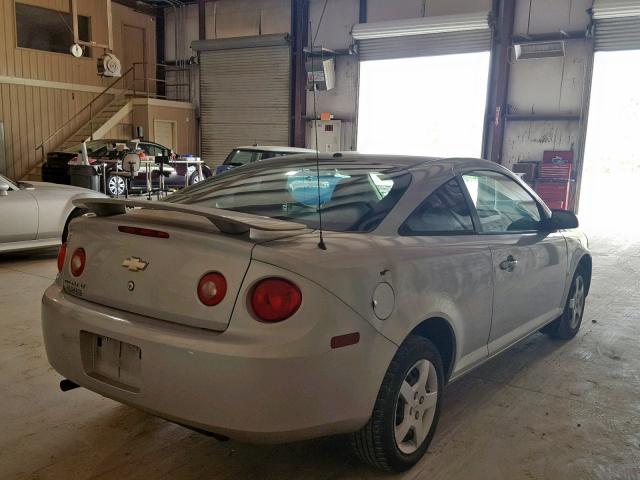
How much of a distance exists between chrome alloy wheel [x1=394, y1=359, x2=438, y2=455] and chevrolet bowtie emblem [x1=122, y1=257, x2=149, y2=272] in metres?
1.16

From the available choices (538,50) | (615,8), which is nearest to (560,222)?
(615,8)

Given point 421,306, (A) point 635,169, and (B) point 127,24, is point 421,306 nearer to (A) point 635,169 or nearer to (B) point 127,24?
(A) point 635,169

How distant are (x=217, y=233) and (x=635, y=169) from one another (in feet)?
66.3

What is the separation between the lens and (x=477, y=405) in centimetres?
319

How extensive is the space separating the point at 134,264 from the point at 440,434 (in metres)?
1.71

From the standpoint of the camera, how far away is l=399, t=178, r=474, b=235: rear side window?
102 inches

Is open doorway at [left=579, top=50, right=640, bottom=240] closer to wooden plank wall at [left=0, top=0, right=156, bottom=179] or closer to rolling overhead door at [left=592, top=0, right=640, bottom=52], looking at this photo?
rolling overhead door at [left=592, top=0, right=640, bottom=52]

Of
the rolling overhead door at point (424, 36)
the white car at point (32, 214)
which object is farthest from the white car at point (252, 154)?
the rolling overhead door at point (424, 36)

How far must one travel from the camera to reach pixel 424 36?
14.9 m

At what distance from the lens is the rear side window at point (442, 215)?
2580 millimetres

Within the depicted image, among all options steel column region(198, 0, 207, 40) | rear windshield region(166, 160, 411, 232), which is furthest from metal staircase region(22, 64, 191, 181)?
rear windshield region(166, 160, 411, 232)

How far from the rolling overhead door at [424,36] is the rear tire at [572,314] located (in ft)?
36.9

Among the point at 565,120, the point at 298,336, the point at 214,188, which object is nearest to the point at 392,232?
the point at 298,336

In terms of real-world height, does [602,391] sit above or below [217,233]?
below
